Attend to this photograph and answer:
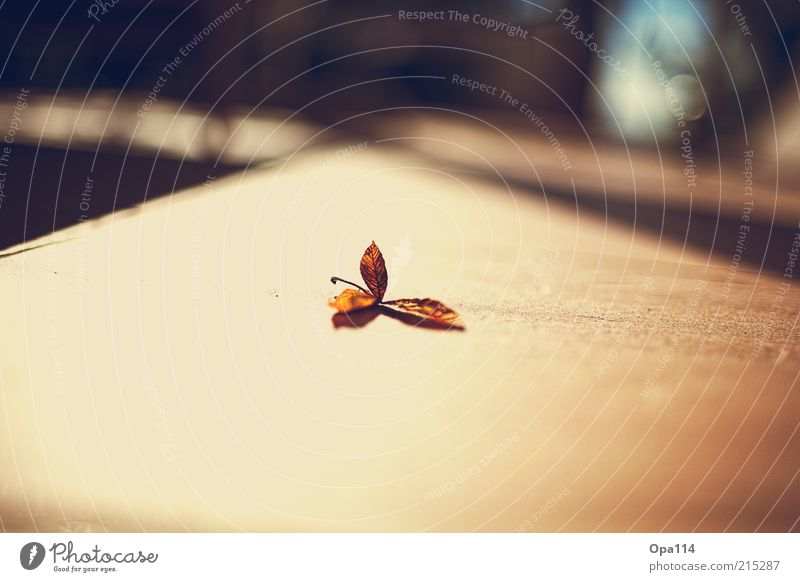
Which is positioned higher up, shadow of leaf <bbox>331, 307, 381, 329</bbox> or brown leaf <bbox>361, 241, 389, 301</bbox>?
brown leaf <bbox>361, 241, 389, 301</bbox>

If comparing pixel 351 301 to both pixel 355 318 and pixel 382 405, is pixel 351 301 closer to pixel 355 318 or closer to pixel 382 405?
pixel 355 318

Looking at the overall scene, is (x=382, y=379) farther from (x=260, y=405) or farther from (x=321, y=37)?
(x=321, y=37)

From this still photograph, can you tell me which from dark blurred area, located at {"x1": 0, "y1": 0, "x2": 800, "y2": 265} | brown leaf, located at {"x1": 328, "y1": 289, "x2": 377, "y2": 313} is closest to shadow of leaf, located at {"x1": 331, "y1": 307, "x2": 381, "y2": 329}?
brown leaf, located at {"x1": 328, "y1": 289, "x2": 377, "y2": 313}

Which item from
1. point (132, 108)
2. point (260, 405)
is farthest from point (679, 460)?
point (132, 108)

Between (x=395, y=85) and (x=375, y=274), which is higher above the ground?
(x=395, y=85)
